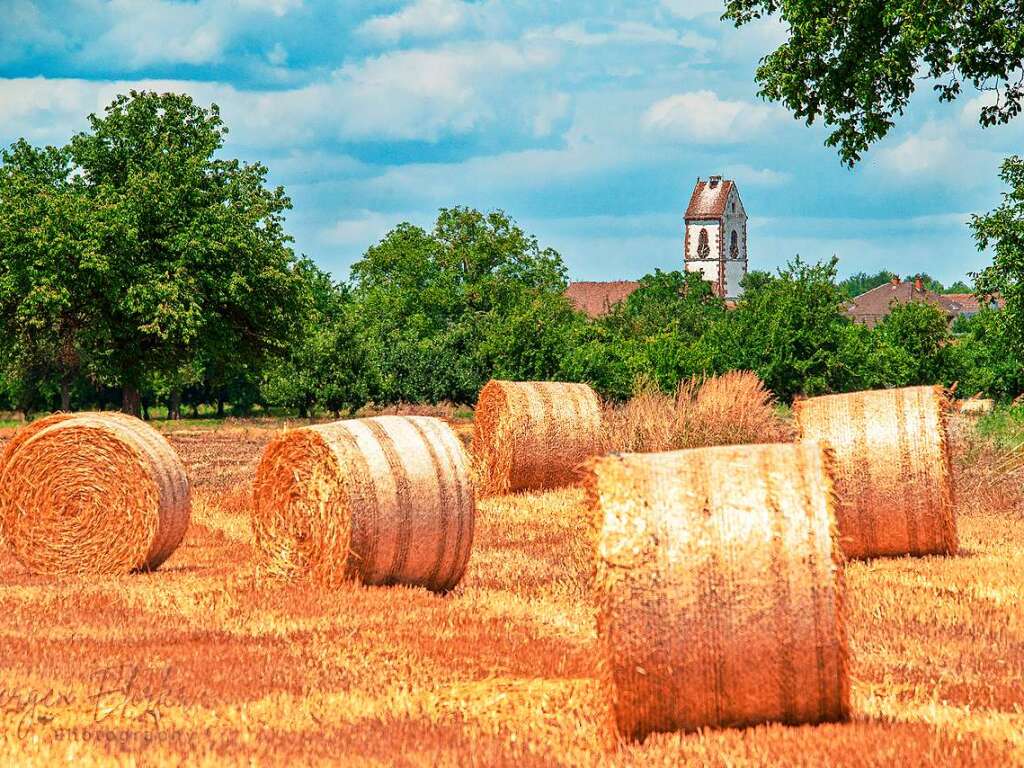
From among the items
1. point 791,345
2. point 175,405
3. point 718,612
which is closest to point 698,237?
point 175,405

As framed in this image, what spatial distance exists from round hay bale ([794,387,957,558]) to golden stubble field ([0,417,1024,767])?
0.86 ft

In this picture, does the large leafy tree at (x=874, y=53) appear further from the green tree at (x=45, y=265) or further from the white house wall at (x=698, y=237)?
the white house wall at (x=698, y=237)

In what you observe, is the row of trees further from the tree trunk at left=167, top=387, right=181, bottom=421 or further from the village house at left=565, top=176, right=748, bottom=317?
the village house at left=565, top=176, right=748, bottom=317

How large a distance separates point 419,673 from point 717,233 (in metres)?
150

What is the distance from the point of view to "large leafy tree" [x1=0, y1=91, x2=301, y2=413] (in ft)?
122

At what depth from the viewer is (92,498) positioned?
12977mm

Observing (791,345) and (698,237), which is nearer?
(791,345)

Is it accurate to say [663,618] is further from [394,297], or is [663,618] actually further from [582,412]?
[394,297]

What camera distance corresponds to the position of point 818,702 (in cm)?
675

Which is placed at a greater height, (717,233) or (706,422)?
(717,233)

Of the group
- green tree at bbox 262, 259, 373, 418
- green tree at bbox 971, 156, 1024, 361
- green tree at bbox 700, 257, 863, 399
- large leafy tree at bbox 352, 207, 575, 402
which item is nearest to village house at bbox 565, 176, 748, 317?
large leafy tree at bbox 352, 207, 575, 402

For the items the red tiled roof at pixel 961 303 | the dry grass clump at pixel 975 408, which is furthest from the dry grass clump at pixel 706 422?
the red tiled roof at pixel 961 303

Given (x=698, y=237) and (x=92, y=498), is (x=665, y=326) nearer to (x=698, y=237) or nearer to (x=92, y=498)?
(x=92, y=498)

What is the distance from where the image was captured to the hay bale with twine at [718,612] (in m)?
6.62
